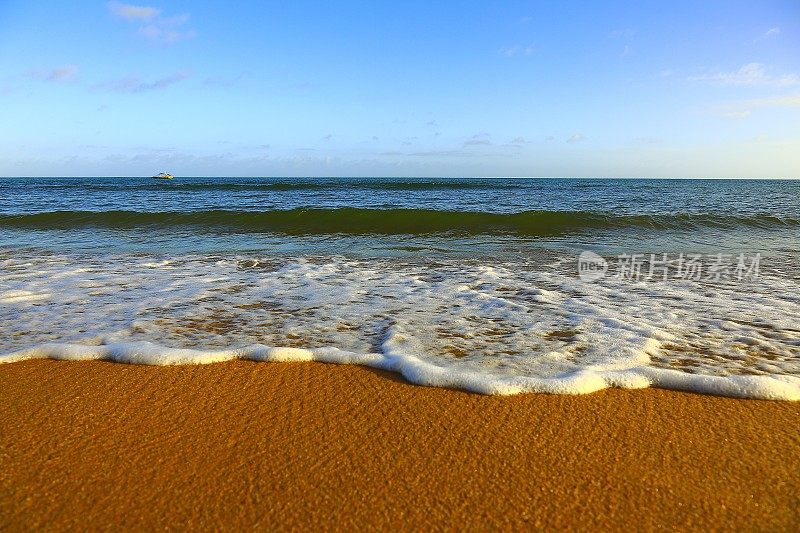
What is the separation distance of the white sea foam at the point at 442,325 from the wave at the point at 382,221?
20.4 ft

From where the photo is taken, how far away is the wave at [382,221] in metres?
11.9

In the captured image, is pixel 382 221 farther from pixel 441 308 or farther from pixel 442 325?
pixel 442 325

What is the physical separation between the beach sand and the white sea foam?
27 centimetres

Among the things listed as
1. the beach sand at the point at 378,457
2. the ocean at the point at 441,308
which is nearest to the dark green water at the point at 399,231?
the ocean at the point at 441,308

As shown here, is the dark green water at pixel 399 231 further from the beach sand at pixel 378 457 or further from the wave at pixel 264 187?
the wave at pixel 264 187

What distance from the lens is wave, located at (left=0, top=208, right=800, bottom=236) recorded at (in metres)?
11.9

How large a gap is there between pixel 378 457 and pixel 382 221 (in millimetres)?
11363

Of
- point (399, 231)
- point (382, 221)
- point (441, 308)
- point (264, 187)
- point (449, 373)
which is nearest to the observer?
point (449, 373)

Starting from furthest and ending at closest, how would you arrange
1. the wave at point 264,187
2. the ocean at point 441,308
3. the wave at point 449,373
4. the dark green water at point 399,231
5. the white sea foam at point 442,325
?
1. the wave at point 264,187
2. the dark green water at point 399,231
3. the ocean at point 441,308
4. the white sea foam at point 442,325
5. the wave at point 449,373

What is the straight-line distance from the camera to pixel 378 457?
1.88 m

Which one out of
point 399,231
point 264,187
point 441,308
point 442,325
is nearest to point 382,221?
point 399,231

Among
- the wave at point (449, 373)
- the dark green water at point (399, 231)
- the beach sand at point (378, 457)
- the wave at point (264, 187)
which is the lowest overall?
the dark green water at point (399, 231)

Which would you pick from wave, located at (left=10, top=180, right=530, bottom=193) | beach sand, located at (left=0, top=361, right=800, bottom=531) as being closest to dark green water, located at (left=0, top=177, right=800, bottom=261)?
beach sand, located at (left=0, top=361, right=800, bottom=531)

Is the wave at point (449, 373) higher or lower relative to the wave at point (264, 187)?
higher
